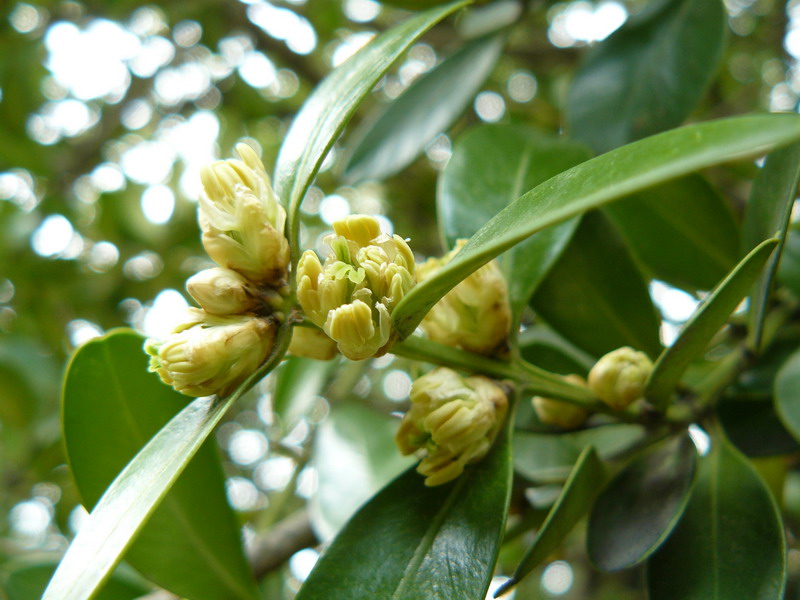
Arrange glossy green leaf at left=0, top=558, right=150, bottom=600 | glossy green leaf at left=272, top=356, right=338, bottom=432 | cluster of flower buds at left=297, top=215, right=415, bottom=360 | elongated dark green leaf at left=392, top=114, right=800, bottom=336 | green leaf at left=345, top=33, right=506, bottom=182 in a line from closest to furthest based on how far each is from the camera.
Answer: elongated dark green leaf at left=392, top=114, right=800, bottom=336 → cluster of flower buds at left=297, top=215, right=415, bottom=360 → glossy green leaf at left=0, top=558, right=150, bottom=600 → green leaf at left=345, top=33, right=506, bottom=182 → glossy green leaf at left=272, top=356, right=338, bottom=432

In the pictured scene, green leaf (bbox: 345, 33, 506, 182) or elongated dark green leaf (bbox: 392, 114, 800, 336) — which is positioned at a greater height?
elongated dark green leaf (bbox: 392, 114, 800, 336)

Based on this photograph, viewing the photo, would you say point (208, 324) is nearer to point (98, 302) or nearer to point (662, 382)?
point (662, 382)

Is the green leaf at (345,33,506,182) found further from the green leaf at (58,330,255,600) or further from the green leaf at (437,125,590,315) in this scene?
the green leaf at (58,330,255,600)

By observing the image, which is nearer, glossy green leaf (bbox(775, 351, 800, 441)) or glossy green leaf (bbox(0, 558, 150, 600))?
glossy green leaf (bbox(775, 351, 800, 441))

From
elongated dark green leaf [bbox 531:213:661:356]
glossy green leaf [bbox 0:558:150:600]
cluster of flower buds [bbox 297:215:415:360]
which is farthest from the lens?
glossy green leaf [bbox 0:558:150:600]

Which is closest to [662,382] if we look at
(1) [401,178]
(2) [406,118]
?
(2) [406,118]

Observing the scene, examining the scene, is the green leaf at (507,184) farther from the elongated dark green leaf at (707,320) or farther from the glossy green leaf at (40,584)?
the glossy green leaf at (40,584)

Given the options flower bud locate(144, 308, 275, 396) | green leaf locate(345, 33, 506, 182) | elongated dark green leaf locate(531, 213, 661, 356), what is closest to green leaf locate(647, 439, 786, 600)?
elongated dark green leaf locate(531, 213, 661, 356)
